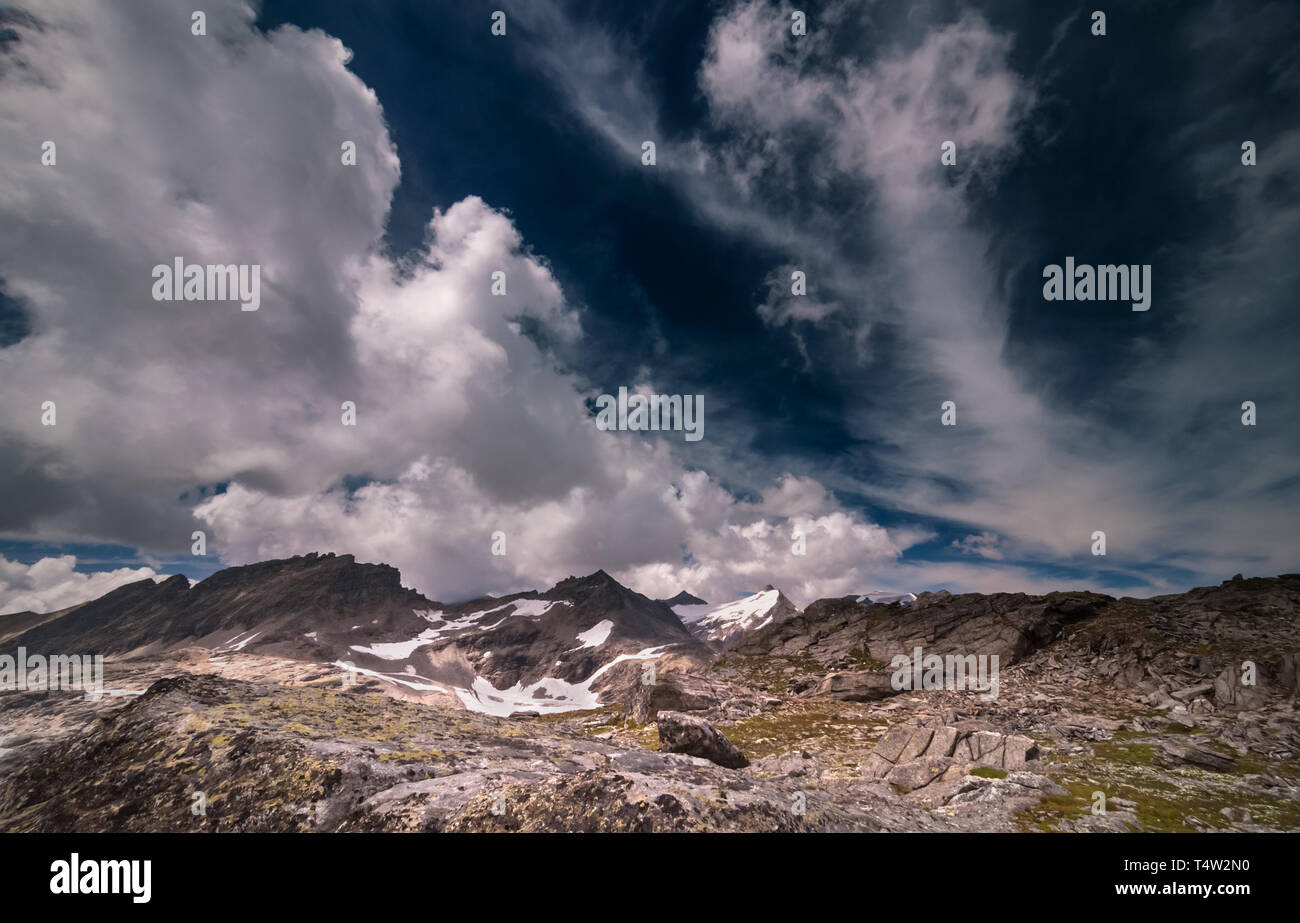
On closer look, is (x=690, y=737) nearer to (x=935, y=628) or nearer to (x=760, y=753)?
(x=760, y=753)

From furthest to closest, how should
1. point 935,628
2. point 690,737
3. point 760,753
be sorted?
point 935,628 → point 760,753 → point 690,737

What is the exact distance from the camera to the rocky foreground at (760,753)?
6926 millimetres

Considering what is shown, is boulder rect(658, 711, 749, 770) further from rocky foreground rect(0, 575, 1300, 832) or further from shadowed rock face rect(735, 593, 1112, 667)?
shadowed rock face rect(735, 593, 1112, 667)

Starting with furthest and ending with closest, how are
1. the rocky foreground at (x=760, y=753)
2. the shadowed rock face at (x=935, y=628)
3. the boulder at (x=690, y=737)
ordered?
the shadowed rock face at (x=935, y=628) → the boulder at (x=690, y=737) → the rocky foreground at (x=760, y=753)

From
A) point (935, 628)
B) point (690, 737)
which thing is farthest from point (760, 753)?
point (935, 628)

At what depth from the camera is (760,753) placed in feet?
176

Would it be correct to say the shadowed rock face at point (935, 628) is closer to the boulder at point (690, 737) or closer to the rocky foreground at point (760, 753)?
the rocky foreground at point (760, 753)

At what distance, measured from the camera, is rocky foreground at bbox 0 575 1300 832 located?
6.93 meters

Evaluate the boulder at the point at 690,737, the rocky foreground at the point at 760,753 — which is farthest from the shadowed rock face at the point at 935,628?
the boulder at the point at 690,737

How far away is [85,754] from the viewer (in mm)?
7801

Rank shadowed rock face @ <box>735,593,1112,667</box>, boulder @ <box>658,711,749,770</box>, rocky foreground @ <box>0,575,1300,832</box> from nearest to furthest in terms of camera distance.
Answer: rocky foreground @ <box>0,575,1300,832</box>
boulder @ <box>658,711,749,770</box>
shadowed rock face @ <box>735,593,1112,667</box>

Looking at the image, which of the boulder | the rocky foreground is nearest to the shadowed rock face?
the rocky foreground
